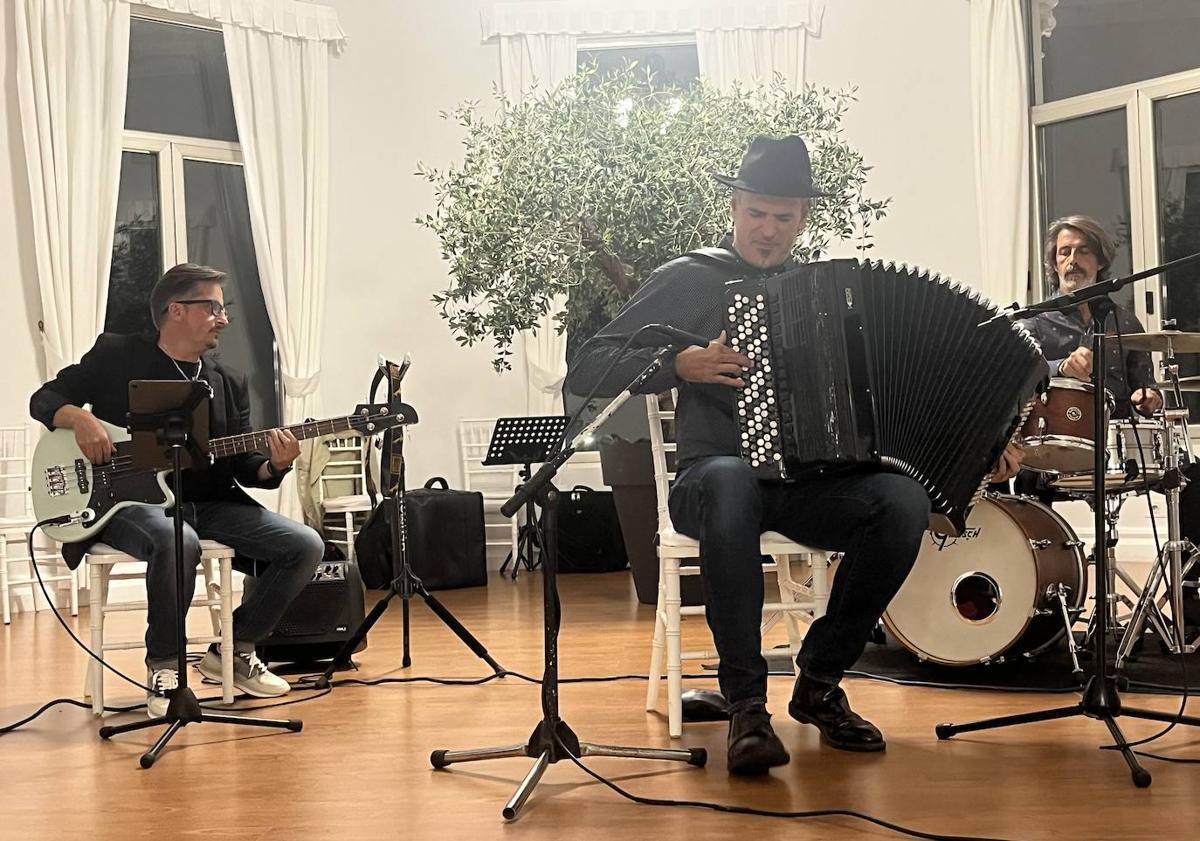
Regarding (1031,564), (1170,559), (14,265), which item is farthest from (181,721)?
(14,265)

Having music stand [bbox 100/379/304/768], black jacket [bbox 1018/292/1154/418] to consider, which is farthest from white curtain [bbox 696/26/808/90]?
music stand [bbox 100/379/304/768]

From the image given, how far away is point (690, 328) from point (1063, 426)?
111 centimetres

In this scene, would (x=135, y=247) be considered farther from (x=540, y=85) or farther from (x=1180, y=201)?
(x=1180, y=201)

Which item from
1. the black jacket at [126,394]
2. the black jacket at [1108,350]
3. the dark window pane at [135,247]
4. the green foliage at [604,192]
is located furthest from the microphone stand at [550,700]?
the dark window pane at [135,247]

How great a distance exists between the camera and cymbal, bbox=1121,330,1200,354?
3.16m

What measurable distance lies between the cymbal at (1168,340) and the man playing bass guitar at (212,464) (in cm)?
225

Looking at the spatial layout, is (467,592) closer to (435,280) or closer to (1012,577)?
(435,280)

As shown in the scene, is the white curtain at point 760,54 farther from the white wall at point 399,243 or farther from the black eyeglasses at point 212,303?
the black eyeglasses at point 212,303

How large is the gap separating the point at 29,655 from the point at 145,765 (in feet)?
7.01

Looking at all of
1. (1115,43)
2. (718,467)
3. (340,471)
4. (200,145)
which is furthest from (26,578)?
(1115,43)

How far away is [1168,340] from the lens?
3.20 m

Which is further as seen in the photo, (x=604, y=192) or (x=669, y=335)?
(x=604, y=192)

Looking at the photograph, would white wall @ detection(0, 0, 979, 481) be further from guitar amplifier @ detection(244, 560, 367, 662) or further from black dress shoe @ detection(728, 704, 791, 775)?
black dress shoe @ detection(728, 704, 791, 775)

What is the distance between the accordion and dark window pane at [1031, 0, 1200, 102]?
4.76m
